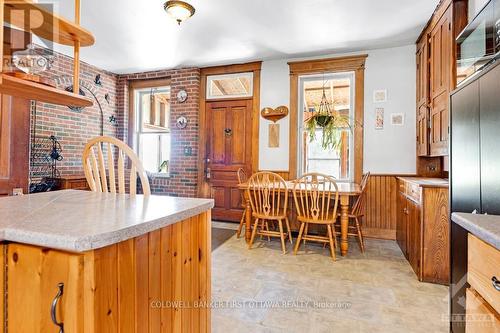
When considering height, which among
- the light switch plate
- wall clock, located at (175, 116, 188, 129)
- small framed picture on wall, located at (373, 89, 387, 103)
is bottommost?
the light switch plate

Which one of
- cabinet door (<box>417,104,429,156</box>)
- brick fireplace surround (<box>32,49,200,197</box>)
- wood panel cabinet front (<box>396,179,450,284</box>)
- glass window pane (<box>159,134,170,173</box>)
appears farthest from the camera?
glass window pane (<box>159,134,170,173</box>)

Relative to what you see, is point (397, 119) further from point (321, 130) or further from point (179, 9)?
point (179, 9)

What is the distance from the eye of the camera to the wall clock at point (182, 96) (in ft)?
15.3

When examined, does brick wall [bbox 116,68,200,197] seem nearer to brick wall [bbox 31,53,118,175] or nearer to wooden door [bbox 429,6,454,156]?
brick wall [bbox 31,53,118,175]

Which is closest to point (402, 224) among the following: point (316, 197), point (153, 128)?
point (316, 197)

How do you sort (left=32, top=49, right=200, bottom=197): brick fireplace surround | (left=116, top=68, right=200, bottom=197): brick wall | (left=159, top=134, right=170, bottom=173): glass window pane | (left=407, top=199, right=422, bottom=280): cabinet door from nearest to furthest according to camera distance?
1. (left=407, top=199, right=422, bottom=280): cabinet door
2. (left=32, top=49, right=200, bottom=197): brick fireplace surround
3. (left=116, top=68, right=200, bottom=197): brick wall
4. (left=159, top=134, right=170, bottom=173): glass window pane

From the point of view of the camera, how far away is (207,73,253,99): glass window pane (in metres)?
4.42

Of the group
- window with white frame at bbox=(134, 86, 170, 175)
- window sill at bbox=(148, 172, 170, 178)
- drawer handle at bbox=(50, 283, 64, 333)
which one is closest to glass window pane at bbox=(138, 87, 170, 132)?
window with white frame at bbox=(134, 86, 170, 175)

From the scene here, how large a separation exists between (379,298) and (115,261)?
79.4 inches

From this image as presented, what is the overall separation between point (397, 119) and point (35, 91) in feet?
12.7

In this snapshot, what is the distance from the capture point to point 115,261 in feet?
2.40

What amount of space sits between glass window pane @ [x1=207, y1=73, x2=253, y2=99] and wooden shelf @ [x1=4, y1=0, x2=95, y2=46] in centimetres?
315

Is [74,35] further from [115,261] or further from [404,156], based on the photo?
[404,156]

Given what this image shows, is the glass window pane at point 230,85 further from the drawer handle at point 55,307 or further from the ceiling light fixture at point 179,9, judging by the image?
the drawer handle at point 55,307
